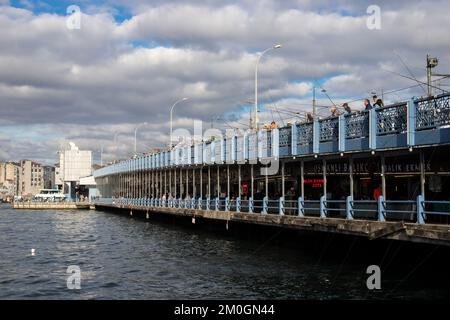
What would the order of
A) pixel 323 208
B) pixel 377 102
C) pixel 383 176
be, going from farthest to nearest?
pixel 323 208
pixel 377 102
pixel 383 176

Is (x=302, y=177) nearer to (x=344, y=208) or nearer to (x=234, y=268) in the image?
(x=344, y=208)

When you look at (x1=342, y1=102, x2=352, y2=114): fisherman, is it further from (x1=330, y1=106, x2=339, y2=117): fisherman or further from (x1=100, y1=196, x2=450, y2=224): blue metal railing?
(x1=100, y1=196, x2=450, y2=224): blue metal railing

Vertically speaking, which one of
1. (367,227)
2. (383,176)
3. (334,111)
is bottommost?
(367,227)

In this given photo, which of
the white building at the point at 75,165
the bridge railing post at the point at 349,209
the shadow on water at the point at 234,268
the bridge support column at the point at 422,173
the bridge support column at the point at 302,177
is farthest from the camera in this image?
the white building at the point at 75,165

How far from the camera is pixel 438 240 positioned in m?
Answer: 20.3

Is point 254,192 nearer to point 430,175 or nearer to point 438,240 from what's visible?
point 430,175

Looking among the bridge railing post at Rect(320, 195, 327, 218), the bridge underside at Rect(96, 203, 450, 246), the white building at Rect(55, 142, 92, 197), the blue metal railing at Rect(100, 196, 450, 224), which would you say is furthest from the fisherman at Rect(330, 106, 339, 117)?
the white building at Rect(55, 142, 92, 197)

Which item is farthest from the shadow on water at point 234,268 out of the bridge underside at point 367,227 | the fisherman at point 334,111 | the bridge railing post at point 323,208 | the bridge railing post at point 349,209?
the fisherman at point 334,111

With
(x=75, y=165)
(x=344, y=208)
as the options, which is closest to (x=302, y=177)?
(x=344, y=208)

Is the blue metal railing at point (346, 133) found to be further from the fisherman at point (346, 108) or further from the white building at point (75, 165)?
the white building at point (75, 165)

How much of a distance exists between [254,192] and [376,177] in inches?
595

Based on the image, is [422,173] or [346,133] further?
[346,133]

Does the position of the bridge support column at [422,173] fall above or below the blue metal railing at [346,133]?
below
